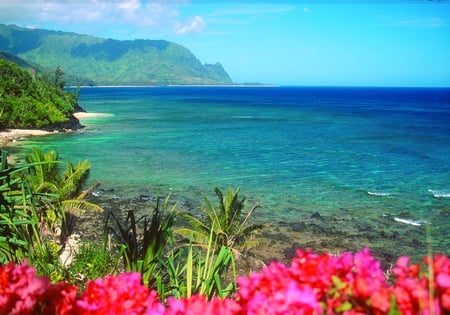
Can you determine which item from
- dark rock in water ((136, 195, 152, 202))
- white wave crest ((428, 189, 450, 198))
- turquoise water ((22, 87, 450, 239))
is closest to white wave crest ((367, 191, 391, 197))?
turquoise water ((22, 87, 450, 239))

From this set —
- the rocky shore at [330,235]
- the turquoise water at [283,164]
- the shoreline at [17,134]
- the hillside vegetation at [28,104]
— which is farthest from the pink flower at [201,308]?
the hillside vegetation at [28,104]

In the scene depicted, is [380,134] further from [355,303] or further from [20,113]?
[355,303]

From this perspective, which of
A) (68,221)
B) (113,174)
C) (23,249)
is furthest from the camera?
(113,174)

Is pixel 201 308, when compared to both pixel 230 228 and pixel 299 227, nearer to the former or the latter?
pixel 230 228

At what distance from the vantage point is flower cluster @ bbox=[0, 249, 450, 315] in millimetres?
1752

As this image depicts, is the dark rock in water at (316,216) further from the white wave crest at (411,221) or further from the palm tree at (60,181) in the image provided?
the palm tree at (60,181)

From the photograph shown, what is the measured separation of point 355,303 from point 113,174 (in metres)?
36.0

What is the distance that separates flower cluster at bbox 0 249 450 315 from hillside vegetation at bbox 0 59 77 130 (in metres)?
55.5

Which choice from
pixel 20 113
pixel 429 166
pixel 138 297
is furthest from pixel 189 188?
pixel 20 113

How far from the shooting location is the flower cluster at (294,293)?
1752 millimetres

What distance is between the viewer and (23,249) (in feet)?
15.4

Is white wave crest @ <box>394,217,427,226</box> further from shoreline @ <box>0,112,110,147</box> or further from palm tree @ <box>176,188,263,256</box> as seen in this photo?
shoreline @ <box>0,112,110,147</box>

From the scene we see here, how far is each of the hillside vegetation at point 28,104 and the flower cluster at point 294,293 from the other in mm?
55450

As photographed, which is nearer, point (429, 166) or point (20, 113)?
point (429, 166)
